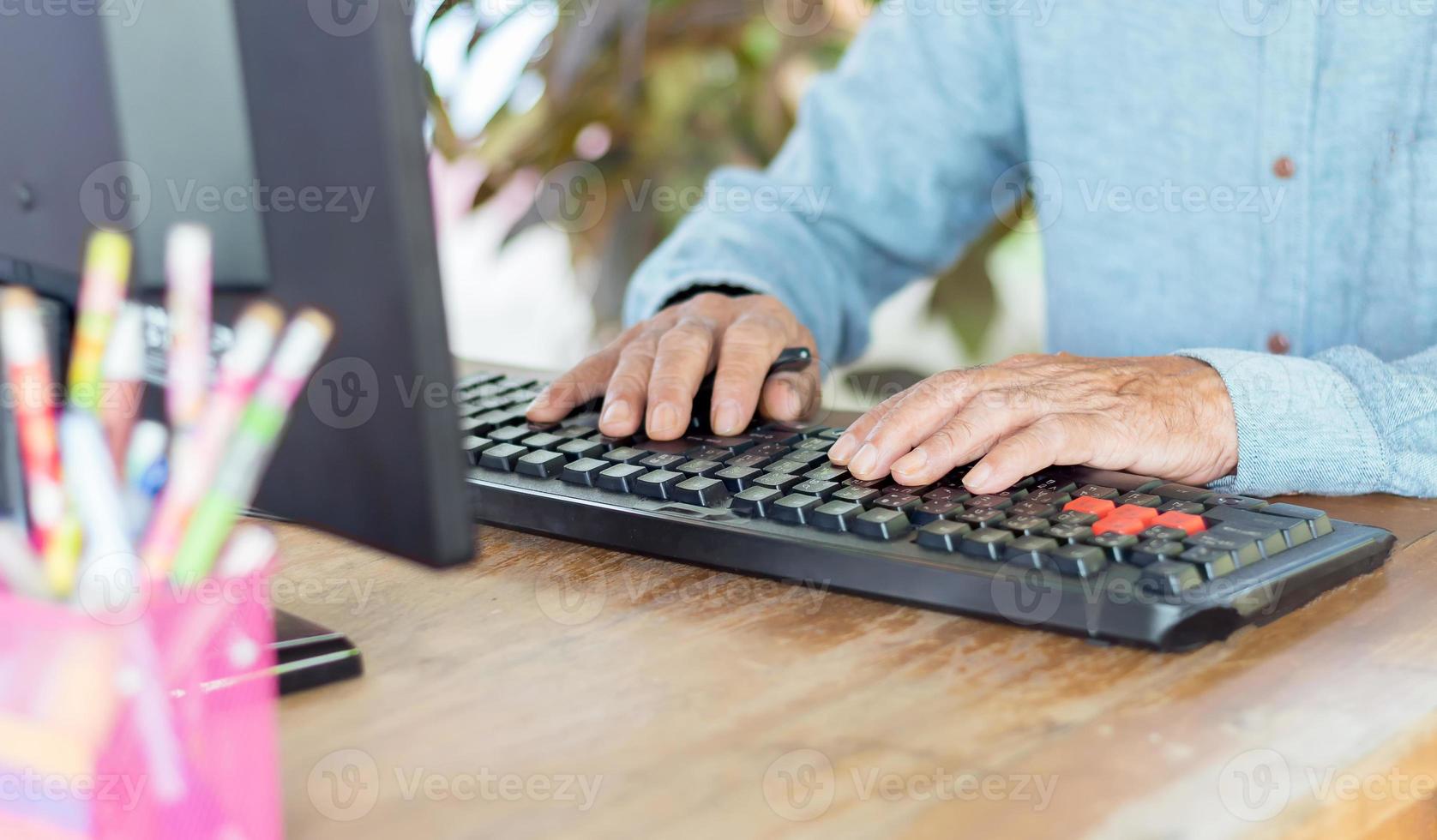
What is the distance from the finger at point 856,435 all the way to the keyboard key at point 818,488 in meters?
0.03

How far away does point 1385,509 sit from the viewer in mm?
669

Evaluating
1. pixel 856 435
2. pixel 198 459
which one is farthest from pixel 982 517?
pixel 198 459

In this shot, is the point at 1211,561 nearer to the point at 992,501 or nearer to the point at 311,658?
the point at 992,501

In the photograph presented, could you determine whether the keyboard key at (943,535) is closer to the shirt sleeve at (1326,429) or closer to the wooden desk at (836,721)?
the wooden desk at (836,721)

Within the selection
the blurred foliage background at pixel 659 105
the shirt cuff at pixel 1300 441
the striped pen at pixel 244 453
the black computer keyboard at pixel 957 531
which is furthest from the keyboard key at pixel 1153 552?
the blurred foliage background at pixel 659 105

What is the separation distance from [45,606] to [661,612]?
10.5 inches

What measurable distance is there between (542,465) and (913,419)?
0.65 feet

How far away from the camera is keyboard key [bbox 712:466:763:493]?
62cm

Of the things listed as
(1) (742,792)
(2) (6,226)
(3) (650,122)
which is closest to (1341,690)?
(1) (742,792)

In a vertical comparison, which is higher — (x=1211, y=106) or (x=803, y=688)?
(x=1211, y=106)

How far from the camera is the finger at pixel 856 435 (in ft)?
2.13

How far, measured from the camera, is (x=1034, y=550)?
1.66 ft

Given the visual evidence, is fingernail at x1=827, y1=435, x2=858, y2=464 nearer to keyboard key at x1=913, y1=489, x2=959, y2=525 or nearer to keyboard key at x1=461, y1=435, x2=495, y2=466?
keyboard key at x1=913, y1=489, x2=959, y2=525

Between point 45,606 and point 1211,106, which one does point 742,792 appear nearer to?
point 45,606
